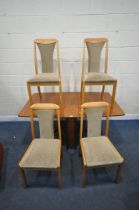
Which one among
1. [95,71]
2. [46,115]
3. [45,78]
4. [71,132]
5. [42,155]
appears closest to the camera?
[42,155]

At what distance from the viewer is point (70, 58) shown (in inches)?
104

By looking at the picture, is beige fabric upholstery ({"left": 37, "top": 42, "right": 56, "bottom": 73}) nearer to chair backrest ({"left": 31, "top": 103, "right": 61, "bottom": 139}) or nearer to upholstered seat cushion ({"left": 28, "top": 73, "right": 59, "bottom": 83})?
upholstered seat cushion ({"left": 28, "top": 73, "right": 59, "bottom": 83})

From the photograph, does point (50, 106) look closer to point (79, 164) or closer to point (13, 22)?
point (79, 164)

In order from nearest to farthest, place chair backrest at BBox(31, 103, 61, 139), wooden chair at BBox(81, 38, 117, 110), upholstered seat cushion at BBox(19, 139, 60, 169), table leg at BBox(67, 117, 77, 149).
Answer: upholstered seat cushion at BBox(19, 139, 60, 169), chair backrest at BBox(31, 103, 61, 139), wooden chair at BBox(81, 38, 117, 110), table leg at BBox(67, 117, 77, 149)

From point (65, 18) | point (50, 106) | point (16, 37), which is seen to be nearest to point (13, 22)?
point (16, 37)

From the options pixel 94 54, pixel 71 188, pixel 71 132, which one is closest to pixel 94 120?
pixel 71 132

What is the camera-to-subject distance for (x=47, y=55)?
89.6 inches

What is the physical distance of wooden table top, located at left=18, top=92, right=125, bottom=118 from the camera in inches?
81.0

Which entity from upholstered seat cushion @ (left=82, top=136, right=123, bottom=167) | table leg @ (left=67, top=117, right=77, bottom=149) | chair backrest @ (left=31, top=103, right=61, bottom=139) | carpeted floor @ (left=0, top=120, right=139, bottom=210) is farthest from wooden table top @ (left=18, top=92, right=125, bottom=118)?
carpeted floor @ (left=0, top=120, right=139, bottom=210)

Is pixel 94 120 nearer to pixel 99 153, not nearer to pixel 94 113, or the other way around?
pixel 94 113

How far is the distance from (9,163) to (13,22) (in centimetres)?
204

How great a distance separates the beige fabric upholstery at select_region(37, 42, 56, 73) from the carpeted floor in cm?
122

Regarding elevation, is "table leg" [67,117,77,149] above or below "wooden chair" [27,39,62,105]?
below

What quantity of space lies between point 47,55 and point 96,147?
1.41m
